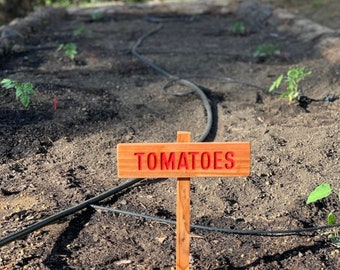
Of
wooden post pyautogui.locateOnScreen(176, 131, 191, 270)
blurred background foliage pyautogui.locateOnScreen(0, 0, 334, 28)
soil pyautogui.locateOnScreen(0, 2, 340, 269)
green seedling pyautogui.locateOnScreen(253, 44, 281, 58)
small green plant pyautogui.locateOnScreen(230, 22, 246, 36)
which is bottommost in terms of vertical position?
blurred background foliage pyautogui.locateOnScreen(0, 0, 334, 28)

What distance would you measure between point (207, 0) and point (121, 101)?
600cm

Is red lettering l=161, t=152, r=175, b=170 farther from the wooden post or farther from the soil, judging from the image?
the soil

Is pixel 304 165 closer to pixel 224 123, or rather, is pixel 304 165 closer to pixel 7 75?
pixel 224 123

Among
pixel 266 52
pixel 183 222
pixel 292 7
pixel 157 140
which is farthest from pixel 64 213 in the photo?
pixel 292 7

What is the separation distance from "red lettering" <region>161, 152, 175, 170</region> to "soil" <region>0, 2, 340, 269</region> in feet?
1.89

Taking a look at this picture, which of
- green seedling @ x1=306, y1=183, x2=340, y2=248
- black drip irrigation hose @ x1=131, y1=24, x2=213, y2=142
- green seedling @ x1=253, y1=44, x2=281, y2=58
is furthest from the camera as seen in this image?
green seedling @ x1=253, y1=44, x2=281, y2=58

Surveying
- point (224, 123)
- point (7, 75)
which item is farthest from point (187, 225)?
point (7, 75)

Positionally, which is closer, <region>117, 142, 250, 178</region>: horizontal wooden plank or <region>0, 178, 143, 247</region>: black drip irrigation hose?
<region>117, 142, 250, 178</region>: horizontal wooden plank

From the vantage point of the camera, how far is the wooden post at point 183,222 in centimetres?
224

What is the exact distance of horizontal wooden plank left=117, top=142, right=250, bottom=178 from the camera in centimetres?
214

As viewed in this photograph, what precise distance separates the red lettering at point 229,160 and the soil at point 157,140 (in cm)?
57

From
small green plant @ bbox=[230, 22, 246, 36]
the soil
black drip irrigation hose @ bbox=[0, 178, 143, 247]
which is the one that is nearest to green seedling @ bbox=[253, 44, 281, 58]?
the soil

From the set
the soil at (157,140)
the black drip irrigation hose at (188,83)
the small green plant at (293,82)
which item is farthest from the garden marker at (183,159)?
the small green plant at (293,82)

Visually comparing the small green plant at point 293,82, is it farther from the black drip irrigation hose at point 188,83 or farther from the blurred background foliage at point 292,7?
the blurred background foliage at point 292,7
